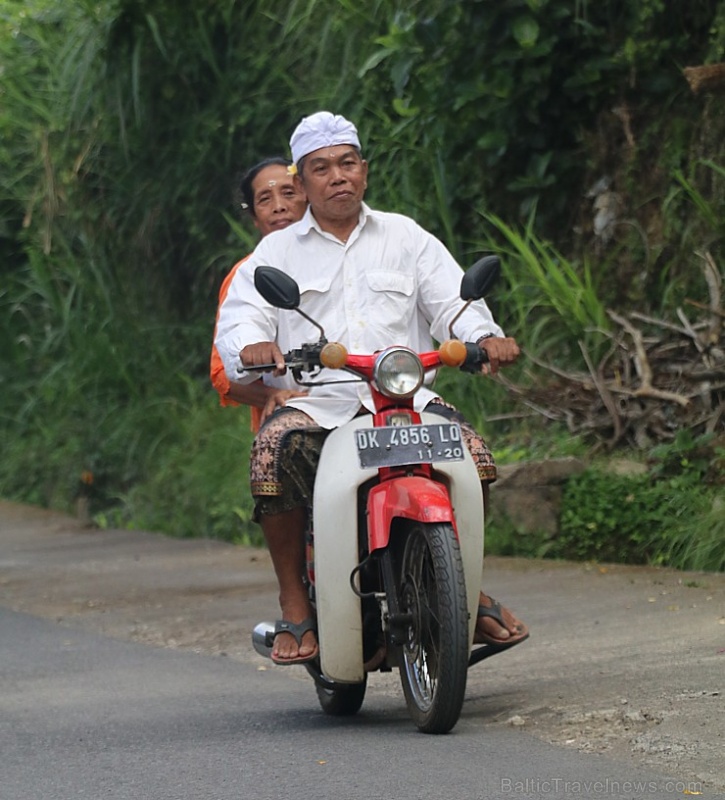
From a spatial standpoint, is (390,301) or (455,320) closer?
(455,320)

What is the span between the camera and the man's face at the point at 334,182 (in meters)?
5.64

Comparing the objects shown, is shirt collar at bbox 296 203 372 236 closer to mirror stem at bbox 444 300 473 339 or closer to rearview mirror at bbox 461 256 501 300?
mirror stem at bbox 444 300 473 339

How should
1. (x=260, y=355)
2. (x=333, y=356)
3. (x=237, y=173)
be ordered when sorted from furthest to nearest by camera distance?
(x=237, y=173), (x=260, y=355), (x=333, y=356)

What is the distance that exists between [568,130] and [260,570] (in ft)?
10.8

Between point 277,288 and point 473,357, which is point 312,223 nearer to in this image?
point 277,288

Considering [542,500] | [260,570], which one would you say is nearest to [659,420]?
[542,500]

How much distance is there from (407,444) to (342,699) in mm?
1061

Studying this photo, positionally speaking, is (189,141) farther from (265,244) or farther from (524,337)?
(265,244)

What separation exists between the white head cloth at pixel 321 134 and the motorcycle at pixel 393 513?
0.74m

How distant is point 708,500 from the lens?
26.8ft

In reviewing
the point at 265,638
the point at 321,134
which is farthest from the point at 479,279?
the point at 265,638

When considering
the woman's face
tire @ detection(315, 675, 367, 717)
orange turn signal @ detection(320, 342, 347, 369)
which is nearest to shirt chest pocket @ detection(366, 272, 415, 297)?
orange turn signal @ detection(320, 342, 347, 369)

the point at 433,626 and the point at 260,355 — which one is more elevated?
the point at 260,355

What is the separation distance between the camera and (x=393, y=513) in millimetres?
5086
